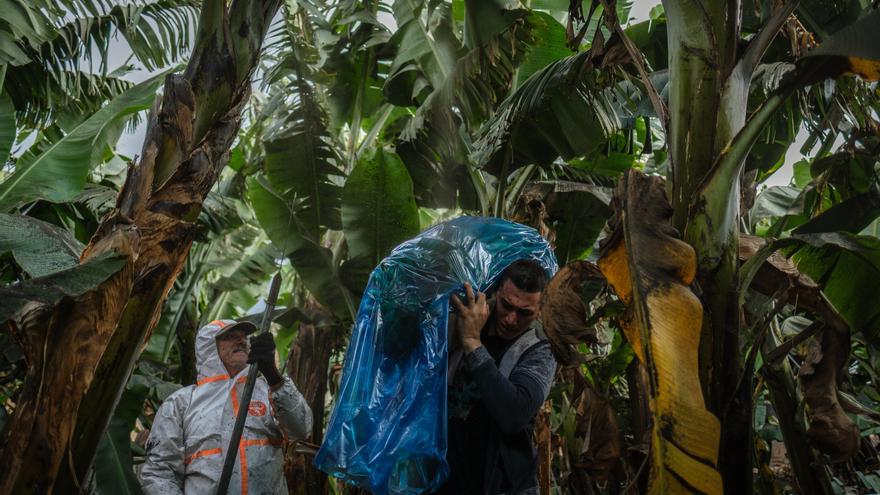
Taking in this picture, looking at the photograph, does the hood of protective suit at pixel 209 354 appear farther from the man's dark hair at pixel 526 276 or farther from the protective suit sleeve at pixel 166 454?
the man's dark hair at pixel 526 276

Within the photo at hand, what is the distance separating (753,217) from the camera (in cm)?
542

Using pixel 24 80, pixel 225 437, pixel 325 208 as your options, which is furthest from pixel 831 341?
pixel 24 80

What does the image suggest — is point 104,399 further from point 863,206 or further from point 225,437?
point 863,206

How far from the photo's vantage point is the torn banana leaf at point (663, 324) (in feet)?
4.54

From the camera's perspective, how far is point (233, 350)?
3.55 m

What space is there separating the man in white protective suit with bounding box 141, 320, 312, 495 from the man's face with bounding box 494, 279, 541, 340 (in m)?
1.15

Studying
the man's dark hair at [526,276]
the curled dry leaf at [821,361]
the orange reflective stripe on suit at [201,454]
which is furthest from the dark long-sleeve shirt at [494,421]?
the orange reflective stripe on suit at [201,454]

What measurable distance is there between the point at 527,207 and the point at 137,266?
2.36m

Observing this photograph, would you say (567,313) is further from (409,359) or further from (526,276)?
(409,359)

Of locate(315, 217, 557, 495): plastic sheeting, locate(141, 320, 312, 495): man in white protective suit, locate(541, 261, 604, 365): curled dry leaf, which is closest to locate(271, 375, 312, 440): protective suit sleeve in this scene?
locate(141, 320, 312, 495): man in white protective suit

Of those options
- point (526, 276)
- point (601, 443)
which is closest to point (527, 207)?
point (526, 276)

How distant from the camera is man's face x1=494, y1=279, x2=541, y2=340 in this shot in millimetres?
2301

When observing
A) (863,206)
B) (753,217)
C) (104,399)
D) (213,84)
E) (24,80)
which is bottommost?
(753,217)

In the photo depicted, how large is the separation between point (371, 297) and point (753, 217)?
401 centimetres
